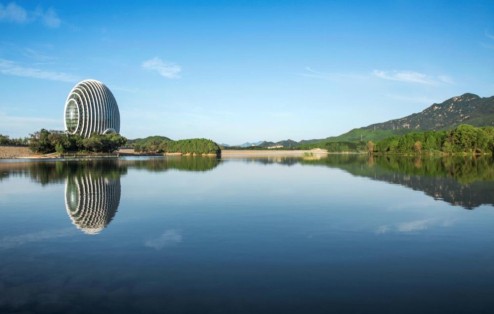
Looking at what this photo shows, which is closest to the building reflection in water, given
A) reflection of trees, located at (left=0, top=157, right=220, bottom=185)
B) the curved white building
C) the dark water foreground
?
the dark water foreground

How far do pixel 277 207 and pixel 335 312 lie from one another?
15.0 metres

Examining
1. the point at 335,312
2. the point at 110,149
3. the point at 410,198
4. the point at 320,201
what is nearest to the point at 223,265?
the point at 335,312

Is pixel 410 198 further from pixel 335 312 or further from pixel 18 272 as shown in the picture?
pixel 18 272

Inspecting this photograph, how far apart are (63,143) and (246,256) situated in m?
115

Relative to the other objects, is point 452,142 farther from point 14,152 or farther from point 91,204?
point 14,152

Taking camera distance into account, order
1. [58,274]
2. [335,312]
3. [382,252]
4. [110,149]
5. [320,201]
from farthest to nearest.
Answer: [110,149] → [320,201] → [382,252] → [58,274] → [335,312]

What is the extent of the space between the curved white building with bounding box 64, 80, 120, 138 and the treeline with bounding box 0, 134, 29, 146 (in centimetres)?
3898

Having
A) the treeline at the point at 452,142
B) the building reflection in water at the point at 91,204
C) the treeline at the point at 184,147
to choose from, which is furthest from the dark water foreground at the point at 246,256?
the treeline at the point at 184,147

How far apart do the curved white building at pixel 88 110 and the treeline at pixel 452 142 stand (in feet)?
403

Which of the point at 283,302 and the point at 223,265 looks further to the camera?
Result: the point at 223,265

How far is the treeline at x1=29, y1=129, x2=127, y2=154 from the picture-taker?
112 m

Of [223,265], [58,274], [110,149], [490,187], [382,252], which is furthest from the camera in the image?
[110,149]

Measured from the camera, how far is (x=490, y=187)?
32906mm

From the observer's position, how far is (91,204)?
24000 millimetres
